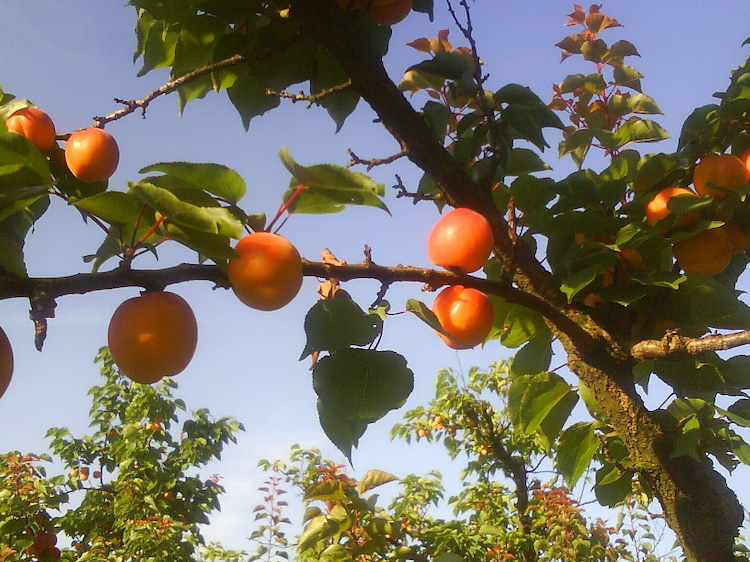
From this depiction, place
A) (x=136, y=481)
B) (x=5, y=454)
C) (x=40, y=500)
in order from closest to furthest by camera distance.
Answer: (x=40, y=500), (x=136, y=481), (x=5, y=454)

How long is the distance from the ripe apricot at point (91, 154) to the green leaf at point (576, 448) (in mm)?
1042

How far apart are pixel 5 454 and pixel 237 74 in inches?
164

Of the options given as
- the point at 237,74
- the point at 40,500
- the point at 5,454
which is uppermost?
the point at 5,454

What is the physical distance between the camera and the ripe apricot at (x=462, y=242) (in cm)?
84

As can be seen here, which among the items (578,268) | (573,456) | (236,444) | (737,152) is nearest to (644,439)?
(573,456)

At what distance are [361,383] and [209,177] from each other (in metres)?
0.36

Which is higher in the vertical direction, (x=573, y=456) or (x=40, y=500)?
(x=40, y=500)

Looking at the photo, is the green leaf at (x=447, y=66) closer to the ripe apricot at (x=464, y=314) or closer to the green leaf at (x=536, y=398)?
the ripe apricot at (x=464, y=314)

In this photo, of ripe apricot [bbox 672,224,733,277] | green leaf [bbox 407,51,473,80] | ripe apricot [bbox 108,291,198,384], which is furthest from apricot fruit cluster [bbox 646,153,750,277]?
ripe apricot [bbox 108,291,198,384]

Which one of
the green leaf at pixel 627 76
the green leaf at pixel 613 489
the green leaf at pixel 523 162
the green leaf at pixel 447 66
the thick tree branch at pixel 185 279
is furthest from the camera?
the green leaf at pixel 627 76

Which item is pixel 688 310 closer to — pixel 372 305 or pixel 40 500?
pixel 372 305

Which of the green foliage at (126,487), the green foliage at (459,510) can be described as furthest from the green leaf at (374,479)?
the green foliage at (126,487)

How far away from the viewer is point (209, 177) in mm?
669

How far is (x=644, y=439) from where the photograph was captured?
1.04m
